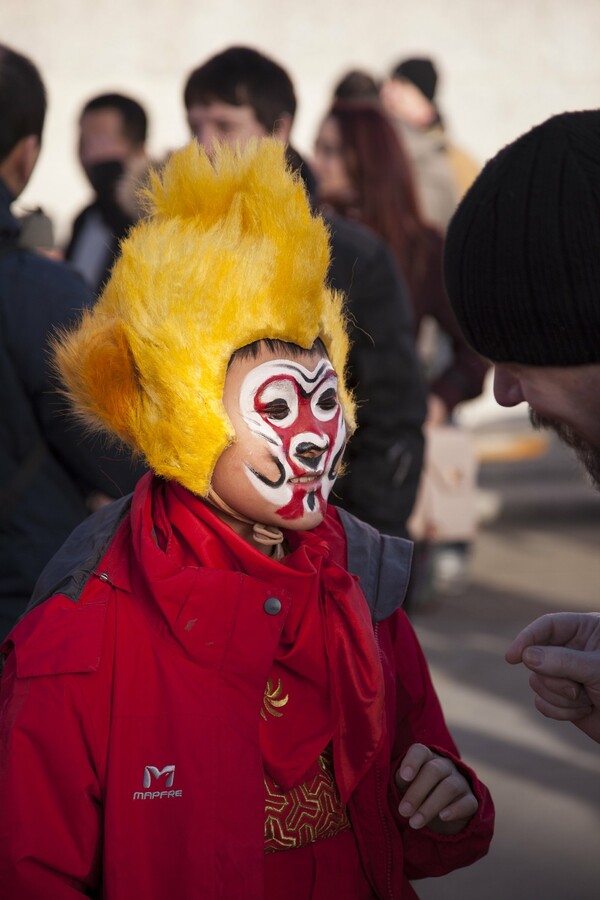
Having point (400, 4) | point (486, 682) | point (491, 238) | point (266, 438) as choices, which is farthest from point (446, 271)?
point (400, 4)

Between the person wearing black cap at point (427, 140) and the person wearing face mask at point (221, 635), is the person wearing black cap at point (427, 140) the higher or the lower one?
the higher one

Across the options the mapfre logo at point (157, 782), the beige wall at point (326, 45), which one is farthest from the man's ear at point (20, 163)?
the beige wall at point (326, 45)

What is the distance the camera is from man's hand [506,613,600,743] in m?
2.04

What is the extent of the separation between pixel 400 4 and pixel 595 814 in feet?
35.1

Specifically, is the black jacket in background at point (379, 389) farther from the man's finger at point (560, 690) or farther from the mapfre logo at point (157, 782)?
the mapfre logo at point (157, 782)

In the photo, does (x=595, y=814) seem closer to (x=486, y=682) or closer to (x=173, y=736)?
(x=486, y=682)

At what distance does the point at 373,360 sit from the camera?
3.59 m

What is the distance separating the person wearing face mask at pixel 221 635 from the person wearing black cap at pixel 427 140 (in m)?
3.35

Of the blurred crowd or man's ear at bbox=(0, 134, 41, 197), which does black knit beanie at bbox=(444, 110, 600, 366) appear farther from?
man's ear at bbox=(0, 134, 41, 197)

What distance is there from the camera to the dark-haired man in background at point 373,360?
356 cm

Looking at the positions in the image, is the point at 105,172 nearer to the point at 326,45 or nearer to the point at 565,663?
the point at 565,663

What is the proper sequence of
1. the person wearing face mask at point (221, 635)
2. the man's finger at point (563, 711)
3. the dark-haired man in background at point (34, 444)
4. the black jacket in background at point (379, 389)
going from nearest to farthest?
the person wearing face mask at point (221, 635)
the man's finger at point (563, 711)
the dark-haired man in background at point (34, 444)
the black jacket in background at point (379, 389)

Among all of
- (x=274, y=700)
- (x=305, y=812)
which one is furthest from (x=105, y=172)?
(x=305, y=812)

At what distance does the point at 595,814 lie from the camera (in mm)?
4070
